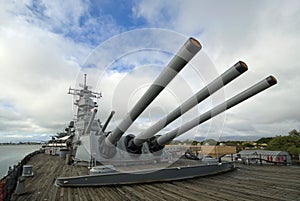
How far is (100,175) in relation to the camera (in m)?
7.39

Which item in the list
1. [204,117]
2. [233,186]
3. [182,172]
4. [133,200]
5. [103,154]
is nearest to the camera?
[133,200]

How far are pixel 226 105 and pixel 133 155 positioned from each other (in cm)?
630

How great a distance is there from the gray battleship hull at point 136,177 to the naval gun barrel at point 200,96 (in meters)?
1.56

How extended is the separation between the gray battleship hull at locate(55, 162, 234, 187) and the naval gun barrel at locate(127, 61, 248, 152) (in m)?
1.56

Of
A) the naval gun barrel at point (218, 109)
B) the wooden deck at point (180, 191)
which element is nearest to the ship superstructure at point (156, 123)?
the naval gun barrel at point (218, 109)

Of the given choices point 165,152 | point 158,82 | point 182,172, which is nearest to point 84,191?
point 182,172

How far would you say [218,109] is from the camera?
7344 mm

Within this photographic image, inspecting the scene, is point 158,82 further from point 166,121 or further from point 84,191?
point 84,191

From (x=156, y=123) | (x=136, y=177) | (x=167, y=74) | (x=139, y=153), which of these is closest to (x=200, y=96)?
(x=167, y=74)

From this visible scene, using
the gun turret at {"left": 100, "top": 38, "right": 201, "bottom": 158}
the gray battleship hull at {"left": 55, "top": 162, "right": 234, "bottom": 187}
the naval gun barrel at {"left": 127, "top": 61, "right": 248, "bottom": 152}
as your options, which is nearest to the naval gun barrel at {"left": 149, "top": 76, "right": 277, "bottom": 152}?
the naval gun barrel at {"left": 127, "top": 61, "right": 248, "bottom": 152}

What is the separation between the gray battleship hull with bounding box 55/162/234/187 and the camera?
23.8ft

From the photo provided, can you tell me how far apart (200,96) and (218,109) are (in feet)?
6.12

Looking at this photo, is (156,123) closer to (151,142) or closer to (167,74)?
(167,74)

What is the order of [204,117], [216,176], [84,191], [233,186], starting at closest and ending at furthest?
[84,191] → [233,186] → [204,117] → [216,176]
